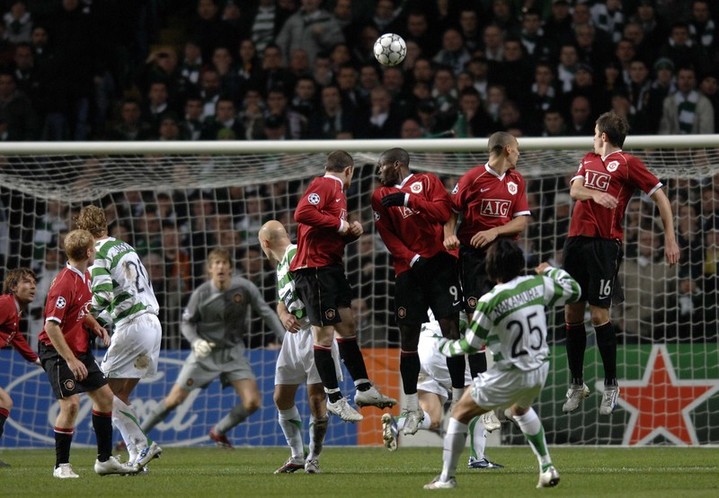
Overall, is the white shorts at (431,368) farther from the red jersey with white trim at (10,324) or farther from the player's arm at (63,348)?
the red jersey with white trim at (10,324)

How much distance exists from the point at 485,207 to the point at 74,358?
334cm

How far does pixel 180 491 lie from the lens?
8.11 m

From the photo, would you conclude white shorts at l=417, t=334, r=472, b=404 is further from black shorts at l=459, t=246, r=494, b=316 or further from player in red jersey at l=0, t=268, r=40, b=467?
player in red jersey at l=0, t=268, r=40, b=467

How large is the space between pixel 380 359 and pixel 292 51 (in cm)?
584

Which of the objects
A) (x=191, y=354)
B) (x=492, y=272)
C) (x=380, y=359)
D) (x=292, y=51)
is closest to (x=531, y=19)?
(x=292, y=51)

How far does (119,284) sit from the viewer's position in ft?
32.4

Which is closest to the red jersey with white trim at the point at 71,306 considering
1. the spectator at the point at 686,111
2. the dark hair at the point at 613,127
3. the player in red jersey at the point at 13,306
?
the player in red jersey at the point at 13,306

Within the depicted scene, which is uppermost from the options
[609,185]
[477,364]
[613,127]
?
[613,127]

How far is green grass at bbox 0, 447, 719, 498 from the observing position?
7.97 meters

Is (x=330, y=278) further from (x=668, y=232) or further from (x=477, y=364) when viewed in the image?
(x=668, y=232)

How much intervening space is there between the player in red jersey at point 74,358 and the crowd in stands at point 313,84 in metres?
4.38

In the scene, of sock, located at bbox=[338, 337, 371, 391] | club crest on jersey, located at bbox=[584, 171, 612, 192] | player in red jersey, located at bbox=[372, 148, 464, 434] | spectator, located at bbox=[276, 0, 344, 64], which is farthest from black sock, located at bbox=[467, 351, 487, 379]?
spectator, located at bbox=[276, 0, 344, 64]

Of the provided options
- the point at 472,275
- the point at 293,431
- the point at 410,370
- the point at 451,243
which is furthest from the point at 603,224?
the point at 293,431

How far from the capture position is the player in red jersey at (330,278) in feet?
30.5
